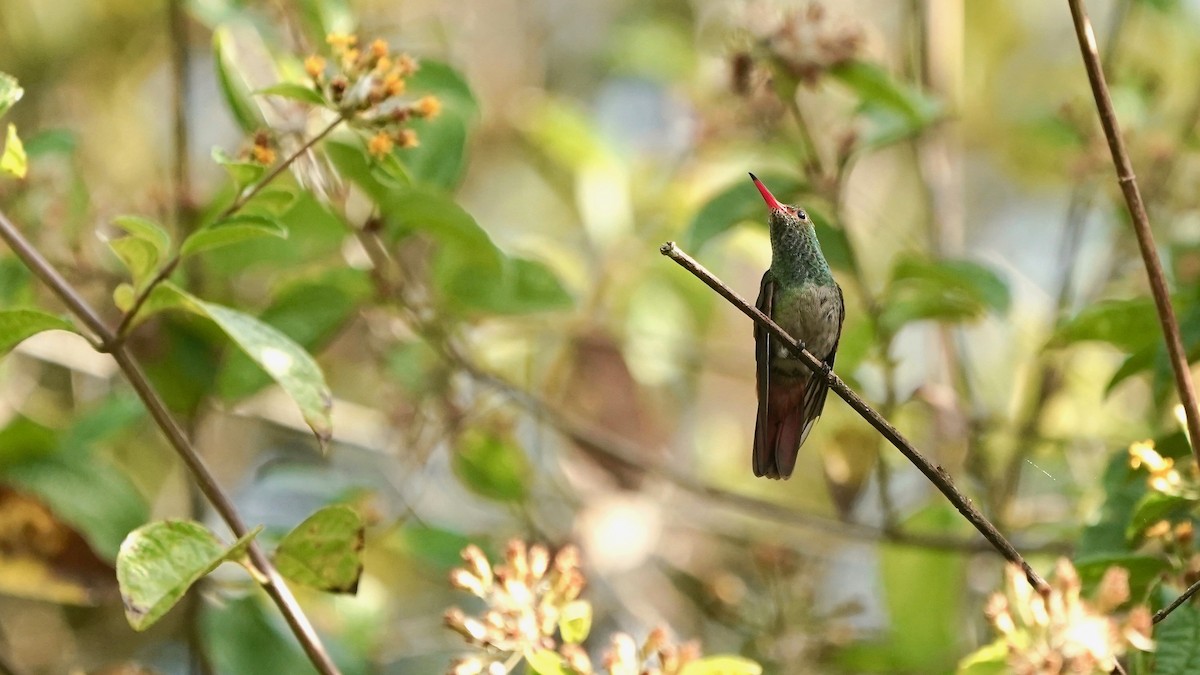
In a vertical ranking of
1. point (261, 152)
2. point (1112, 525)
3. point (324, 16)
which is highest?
point (324, 16)

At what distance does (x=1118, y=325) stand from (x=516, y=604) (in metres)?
1.34

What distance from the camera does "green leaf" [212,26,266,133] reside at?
245 centimetres

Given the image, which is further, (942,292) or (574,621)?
(942,292)

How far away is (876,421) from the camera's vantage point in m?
1.69

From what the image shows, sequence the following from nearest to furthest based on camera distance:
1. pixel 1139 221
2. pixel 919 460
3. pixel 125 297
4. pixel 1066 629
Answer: pixel 1066 629 → pixel 919 460 → pixel 1139 221 → pixel 125 297

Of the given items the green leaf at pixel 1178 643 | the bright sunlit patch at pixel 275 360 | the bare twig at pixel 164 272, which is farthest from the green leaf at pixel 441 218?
the green leaf at pixel 1178 643

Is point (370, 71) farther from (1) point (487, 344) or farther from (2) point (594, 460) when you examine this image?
(2) point (594, 460)

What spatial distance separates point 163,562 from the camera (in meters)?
1.81

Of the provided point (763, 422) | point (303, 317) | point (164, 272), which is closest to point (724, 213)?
point (763, 422)

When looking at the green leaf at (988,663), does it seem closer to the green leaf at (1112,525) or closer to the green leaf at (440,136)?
the green leaf at (1112,525)

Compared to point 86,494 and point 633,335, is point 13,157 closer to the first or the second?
point 86,494

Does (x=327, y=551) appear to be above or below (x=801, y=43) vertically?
below

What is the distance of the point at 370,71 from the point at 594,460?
208 centimetres

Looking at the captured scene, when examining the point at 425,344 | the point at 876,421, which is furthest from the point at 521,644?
the point at 425,344
